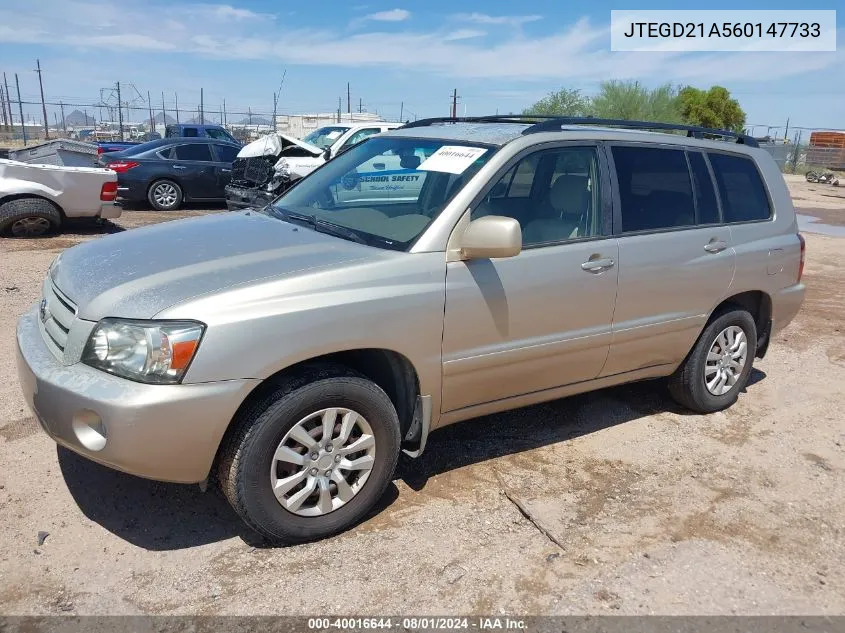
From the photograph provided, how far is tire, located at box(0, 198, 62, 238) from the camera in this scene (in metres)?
9.97

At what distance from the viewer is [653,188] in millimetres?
4281

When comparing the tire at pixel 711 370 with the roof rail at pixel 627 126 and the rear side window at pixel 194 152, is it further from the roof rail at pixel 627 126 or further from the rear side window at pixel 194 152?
the rear side window at pixel 194 152

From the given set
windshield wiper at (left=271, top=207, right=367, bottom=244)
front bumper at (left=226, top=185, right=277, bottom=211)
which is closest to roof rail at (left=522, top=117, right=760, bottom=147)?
windshield wiper at (left=271, top=207, right=367, bottom=244)

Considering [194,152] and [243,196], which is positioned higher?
[194,152]

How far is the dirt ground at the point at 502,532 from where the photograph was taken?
288cm

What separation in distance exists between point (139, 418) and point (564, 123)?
276cm

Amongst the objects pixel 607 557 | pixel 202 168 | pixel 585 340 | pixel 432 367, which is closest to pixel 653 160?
pixel 585 340

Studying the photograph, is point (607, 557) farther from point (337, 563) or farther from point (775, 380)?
point (775, 380)

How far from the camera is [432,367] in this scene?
11.0 ft

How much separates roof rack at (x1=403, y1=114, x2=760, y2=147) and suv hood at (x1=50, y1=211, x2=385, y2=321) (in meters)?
1.33

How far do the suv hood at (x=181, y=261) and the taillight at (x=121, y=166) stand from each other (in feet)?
35.0

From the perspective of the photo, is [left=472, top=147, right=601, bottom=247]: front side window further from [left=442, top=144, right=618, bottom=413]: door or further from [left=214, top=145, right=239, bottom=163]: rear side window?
[left=214, top=145, right=239, bottom=163]: rear side window

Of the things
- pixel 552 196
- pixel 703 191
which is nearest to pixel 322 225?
pixel 552 196

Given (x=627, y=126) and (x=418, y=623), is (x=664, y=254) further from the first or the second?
(x=418, y=623)
